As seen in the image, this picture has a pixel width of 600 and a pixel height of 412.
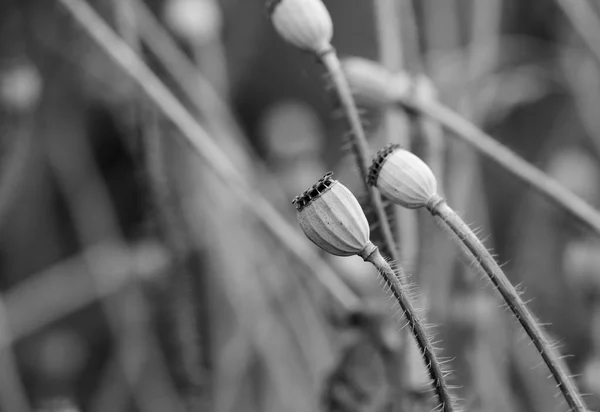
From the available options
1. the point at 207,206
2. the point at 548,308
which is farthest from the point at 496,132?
the point at 207,206

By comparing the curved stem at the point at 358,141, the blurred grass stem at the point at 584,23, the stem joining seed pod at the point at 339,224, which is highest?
the blurred grass stem at the point at 584,23

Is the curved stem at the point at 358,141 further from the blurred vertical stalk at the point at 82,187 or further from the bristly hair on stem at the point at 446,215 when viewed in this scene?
the blurred vertical stalk at the point at 82,187

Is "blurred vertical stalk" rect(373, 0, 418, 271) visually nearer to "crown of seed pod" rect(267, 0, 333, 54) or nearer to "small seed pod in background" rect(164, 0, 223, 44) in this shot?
"crown of seed pod" rect(267, 0, 333, 54)

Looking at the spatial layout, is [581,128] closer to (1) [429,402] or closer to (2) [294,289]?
(2) [294,289]

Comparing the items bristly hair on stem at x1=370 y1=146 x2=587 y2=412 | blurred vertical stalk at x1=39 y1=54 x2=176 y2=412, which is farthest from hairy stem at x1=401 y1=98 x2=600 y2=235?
blurred vertical stalk at x1=39 y1=54 x2=176 y2=412

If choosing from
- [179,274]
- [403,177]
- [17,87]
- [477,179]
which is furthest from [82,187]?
[403,177]

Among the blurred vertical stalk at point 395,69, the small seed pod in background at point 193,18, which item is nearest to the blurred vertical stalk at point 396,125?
the blurred vertical stalk at point 395,69
